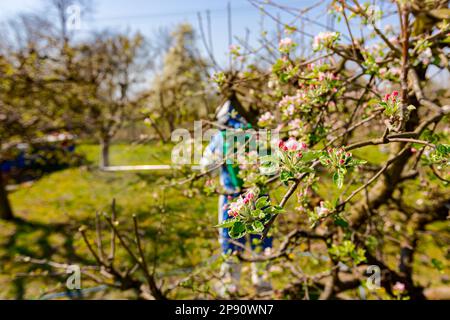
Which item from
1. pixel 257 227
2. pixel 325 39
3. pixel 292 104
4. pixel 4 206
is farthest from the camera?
pixel 4 206

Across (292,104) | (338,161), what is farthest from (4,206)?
(338,161)

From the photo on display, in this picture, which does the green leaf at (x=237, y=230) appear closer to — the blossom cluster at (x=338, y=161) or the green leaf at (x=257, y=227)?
the green leaf at (x=257, y=227)

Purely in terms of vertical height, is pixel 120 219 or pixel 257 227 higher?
pixel 257 227

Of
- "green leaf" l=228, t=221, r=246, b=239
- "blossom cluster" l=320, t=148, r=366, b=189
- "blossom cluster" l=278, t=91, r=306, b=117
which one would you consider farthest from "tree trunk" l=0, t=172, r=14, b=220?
"blossom cluster" l=320, t=148, r=366, b=189

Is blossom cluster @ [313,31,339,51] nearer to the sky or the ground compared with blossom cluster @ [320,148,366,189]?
nearer to the sky

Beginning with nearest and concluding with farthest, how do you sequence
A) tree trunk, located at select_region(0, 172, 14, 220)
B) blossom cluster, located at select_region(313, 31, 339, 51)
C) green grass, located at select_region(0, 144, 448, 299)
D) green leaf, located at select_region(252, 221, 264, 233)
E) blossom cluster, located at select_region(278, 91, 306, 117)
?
green leaf, located at select_region(252, 221, 264, 233), blossom cluster, located at select_region(313, 31, 339, 51), blossom cluster, located at select_region(278, 91, 306, 117), green grass, located at select_region(0, 144, 448, 299), tree trunk, located at select_region(0, 172, 14, 220)

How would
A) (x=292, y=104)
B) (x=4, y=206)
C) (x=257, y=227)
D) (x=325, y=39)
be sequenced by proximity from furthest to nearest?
1. (x=4, y=206)
2. (x=292, y=104)
3. (x=325, y=39)
4. (x=257, y=227)

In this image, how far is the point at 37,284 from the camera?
382 centimetres

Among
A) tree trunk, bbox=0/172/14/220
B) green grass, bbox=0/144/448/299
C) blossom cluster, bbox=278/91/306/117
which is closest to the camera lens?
blossom cluster, bbox=278/91/306/117

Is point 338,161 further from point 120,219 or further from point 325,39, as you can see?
point 120,219

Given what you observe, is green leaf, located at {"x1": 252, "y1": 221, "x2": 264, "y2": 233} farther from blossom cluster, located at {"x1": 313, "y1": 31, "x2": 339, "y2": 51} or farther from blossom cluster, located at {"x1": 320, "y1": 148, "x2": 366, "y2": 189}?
blossom cluster, located at {"x1": 313, "y1": 31, "x2": 339, "y2": 51}

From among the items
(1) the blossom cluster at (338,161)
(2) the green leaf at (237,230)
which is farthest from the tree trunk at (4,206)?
(1) the blossom cluster at (338,161)

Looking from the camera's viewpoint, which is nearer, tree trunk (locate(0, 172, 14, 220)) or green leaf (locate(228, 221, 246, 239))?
green leaf (locate(228, 221, 246, 239))
